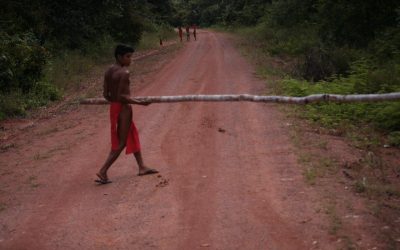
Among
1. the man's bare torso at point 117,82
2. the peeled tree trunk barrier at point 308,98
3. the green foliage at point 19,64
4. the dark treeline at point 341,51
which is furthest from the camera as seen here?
the green foliage at point 19,64

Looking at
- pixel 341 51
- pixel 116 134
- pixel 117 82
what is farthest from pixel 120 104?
pixel 341 51

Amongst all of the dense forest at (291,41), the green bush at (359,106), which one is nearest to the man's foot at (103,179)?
the green bush at (359,106)

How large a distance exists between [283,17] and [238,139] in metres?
19.9

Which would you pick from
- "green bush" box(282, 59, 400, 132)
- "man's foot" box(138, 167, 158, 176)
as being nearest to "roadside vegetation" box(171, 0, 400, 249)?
"green bush" box(282, 59, 400, 132)

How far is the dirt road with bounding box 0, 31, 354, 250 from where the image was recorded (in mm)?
5418

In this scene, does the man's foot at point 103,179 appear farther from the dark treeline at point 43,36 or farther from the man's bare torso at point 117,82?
the dark treeline at point 43,36

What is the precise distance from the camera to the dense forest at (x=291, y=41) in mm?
12305

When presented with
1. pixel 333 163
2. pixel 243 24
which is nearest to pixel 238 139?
pixel 333 163

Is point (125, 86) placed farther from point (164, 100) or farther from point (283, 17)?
point (283, 17)

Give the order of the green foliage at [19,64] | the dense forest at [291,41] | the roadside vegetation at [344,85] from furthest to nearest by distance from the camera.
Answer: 1. the green foliage at [19,64]
2. the dense forest at [291,41]
3. the roadside vegetation at [344,85]

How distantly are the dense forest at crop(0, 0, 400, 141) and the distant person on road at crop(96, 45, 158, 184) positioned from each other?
429 cm

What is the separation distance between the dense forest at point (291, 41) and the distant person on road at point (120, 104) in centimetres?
429

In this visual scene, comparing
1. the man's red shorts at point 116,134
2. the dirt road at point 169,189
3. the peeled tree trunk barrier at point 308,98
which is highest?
the peeled tree trunk barrier at point 308,98

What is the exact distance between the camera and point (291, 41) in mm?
22922
